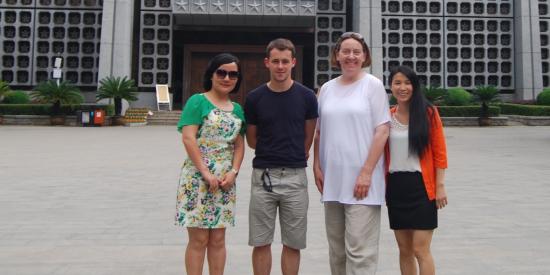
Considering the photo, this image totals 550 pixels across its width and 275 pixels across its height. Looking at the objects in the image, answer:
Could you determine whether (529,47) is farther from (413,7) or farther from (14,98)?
(14,98)

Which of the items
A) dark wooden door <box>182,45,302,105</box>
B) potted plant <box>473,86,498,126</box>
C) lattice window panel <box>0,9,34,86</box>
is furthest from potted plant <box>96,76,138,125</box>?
potted plant <box>473,86,498,126</box>

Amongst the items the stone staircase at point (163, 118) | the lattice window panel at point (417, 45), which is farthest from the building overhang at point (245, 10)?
the stone staircase at point (163, 118)

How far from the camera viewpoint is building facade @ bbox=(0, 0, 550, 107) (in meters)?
26.2

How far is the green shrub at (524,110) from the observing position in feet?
79.5

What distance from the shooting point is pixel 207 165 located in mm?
3318

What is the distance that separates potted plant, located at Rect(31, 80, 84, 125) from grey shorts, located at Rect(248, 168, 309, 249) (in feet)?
74.4

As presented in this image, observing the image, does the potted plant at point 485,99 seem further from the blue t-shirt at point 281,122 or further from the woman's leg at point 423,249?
the blue t-shirt at point 281,122

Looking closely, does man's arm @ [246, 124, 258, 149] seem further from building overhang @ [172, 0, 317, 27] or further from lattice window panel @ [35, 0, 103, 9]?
lattice window panel @ [35, 0, 103, 9]

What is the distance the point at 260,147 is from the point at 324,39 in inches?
1007

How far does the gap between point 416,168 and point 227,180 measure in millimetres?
1338

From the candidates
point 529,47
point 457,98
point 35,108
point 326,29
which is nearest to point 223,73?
point 35,108

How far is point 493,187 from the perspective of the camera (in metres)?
8.09

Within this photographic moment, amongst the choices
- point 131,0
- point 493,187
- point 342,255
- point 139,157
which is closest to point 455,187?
point 493,187

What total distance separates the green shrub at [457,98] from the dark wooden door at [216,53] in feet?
28.7
